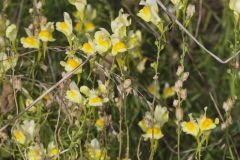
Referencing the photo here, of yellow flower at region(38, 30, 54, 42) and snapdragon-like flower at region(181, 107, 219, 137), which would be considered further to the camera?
yellow flower at region(38, 30, 54, 42)

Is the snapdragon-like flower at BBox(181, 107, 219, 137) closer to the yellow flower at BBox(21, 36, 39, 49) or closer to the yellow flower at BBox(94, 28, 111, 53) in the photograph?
the yellow flower at BBox(94, 28, 111, 53)

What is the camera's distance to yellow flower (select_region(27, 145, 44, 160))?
1794mm

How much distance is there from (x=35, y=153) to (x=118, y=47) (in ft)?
1.16

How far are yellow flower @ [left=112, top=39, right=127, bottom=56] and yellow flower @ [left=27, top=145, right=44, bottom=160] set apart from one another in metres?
0.32

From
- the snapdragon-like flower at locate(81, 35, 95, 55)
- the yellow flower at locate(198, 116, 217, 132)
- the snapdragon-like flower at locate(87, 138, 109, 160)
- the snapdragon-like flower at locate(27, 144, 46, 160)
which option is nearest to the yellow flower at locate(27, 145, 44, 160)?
the snapdragon-like flower at locate(27, 144, 46, 160)

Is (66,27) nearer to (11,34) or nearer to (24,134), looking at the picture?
(11,34)

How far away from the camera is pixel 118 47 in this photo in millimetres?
1758

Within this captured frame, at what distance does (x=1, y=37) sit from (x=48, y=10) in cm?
60

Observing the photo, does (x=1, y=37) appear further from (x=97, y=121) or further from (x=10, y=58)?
(x=97, y=121)

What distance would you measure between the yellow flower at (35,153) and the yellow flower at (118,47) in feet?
1.04

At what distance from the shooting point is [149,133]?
187 centimetres

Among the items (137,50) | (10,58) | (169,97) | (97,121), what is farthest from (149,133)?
(169,97)

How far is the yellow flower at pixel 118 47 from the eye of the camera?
175cm

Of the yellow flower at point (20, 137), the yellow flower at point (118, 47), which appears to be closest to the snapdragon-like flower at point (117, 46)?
the yellow flower at point (118, 47)
